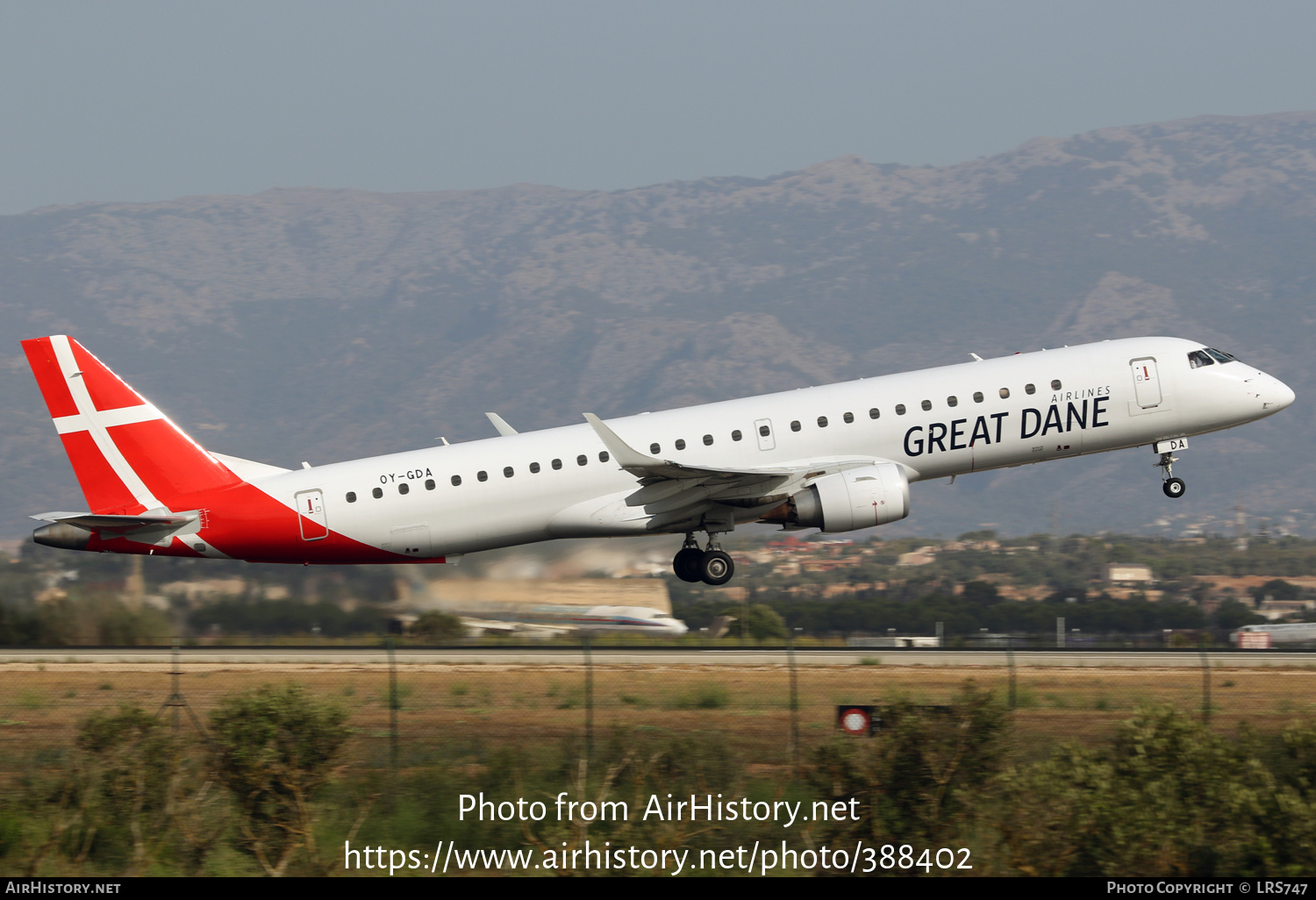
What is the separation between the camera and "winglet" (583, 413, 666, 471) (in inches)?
1259

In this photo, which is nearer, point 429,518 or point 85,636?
point 429,518

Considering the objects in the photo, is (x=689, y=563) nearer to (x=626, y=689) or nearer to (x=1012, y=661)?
(x=626, y=689)

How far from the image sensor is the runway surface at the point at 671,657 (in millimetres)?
35156

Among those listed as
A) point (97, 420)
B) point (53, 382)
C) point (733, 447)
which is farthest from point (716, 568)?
point (53, 382)

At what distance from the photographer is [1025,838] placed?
1766 cm

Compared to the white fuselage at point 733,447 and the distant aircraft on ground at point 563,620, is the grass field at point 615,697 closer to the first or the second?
the white fuselage at point 733,447

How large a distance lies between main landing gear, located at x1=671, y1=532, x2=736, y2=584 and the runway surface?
203 centimetres

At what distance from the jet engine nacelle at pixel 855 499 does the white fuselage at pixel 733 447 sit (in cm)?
60

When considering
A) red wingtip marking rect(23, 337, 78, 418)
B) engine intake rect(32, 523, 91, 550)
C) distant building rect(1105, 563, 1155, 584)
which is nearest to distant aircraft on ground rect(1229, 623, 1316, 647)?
distant building rect(1105, 563, 1155, 584)

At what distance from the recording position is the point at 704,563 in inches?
1426

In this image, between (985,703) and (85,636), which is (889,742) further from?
(85,636)

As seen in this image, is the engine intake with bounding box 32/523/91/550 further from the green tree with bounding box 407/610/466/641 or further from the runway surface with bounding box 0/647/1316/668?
the green tree with bounding box 407/610/466/641

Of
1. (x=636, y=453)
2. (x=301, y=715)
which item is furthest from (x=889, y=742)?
(x=636, y=453)

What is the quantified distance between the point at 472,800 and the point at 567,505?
1479cm
